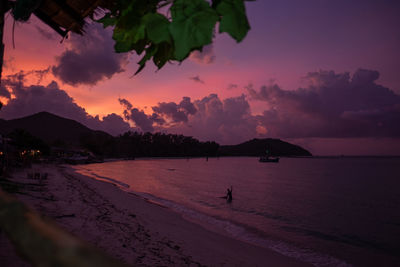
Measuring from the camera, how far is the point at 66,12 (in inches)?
116

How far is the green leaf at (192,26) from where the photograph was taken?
1124 mm

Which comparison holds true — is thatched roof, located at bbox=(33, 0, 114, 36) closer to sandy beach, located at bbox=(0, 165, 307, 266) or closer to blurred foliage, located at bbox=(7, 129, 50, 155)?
sandy beach, located at bbox=(0, 165, 307, 266)

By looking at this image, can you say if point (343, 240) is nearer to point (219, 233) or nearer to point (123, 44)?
point (219, 233)

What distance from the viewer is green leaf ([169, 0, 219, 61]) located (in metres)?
1.12

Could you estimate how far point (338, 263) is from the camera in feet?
38.2

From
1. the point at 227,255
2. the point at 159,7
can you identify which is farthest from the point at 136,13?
the point at 227,255

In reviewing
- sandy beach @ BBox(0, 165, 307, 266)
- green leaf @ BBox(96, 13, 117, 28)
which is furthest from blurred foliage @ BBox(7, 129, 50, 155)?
green leaf @ BBox(96, 13, 117, 28)

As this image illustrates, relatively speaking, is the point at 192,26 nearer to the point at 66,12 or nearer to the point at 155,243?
the point at 66,12

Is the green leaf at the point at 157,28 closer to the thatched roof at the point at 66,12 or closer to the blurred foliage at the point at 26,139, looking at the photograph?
the thatched roof at the point at 66,12

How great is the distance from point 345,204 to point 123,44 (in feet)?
117

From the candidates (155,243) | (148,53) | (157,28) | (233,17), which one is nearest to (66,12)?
(148,53)

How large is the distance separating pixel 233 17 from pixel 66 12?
109 inches

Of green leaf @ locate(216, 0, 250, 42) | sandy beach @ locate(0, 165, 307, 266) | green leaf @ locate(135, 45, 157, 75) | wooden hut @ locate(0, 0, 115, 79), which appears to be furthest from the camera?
sandy beach @ locate(0, 165, 307, 266)

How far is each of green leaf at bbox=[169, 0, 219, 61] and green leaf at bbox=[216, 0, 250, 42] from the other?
0.04 m
